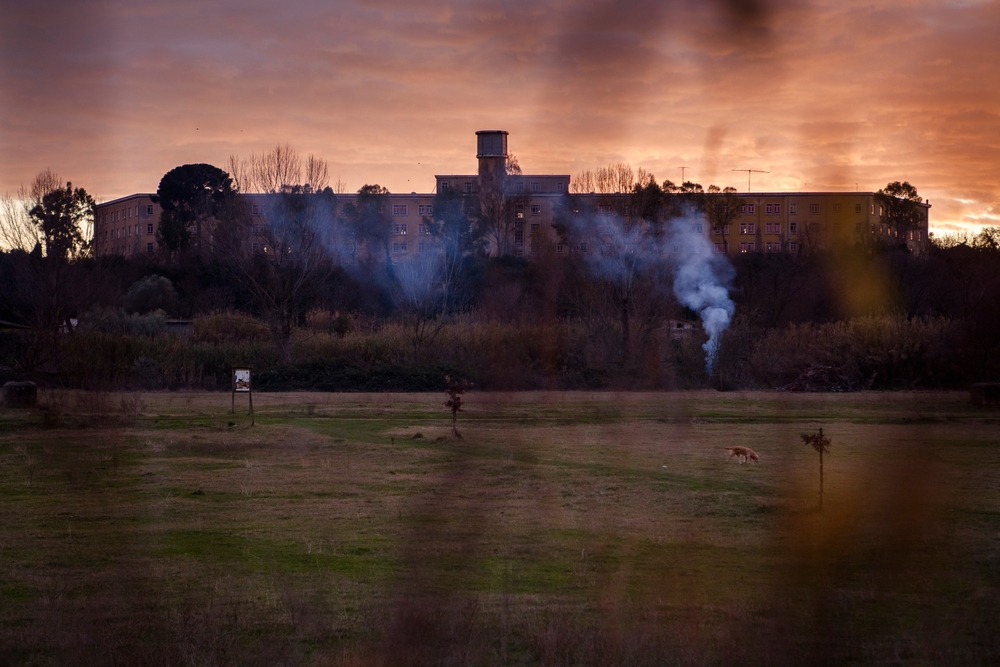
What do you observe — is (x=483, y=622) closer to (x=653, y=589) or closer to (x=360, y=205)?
(x=653, y=589)

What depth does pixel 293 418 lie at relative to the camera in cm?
1961

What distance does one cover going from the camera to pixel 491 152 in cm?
6091

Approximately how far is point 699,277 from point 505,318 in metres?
7.94

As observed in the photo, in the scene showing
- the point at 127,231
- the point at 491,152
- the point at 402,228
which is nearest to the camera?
the point at 491,152

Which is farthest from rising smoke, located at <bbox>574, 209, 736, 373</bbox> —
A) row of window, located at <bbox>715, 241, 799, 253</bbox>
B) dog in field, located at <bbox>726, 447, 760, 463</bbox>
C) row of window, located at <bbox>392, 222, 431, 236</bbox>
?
row of window, located at <bbox>392, 222, 431, 236</bbox>

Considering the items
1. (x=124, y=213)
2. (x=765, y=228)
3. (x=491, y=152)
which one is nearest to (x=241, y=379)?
(x=765, y=228)

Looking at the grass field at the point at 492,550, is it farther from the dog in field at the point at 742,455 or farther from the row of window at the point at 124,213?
the row of window at the point at 124,213

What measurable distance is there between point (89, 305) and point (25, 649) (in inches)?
1247

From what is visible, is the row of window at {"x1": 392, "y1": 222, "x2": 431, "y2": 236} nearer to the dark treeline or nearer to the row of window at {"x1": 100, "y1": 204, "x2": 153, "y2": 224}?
the row of window at {"x1": 100, "y1": 204, "x2": 153, "y2": 224}

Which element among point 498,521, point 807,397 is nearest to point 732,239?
point 807,397

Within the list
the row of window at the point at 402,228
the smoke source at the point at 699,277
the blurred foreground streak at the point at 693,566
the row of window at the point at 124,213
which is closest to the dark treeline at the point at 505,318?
the smoke source at the point at 699,277

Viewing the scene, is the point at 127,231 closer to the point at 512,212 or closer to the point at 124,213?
the point at 124,213

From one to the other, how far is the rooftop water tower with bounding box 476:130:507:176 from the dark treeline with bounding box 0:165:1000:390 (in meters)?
16.2

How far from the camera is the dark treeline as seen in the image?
1152 inches
